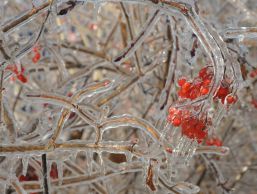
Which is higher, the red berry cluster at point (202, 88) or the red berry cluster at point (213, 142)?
the red berry cluster at point (202, 88)

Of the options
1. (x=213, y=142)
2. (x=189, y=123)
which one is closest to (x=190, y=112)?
(x=189, y=123)

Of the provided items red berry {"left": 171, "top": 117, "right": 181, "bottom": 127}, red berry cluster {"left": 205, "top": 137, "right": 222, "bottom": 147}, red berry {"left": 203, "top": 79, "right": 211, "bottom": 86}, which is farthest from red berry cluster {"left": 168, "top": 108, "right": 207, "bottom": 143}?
red berry cluster {"left": 205, "top": 137, "right": 222, "bottom": 147}

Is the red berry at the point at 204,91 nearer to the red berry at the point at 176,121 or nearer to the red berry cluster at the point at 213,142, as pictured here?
the red berry at the point at 176,121

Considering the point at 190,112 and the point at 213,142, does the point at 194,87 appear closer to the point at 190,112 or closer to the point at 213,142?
the point at 190,112

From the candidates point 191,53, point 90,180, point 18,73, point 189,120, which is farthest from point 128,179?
point 189,120

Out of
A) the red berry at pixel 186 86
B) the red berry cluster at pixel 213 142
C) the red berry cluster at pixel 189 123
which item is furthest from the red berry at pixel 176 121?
the red berry cluster at pixel 213 142

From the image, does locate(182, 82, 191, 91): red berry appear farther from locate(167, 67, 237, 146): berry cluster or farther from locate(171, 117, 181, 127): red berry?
locate(171, 117, 181, 127): red berry

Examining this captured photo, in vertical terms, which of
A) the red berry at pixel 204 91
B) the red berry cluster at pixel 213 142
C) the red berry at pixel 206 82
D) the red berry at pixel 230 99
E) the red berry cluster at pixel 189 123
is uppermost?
the red berry at pixel 206 82

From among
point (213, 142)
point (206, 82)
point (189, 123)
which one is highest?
point (206, 82)
